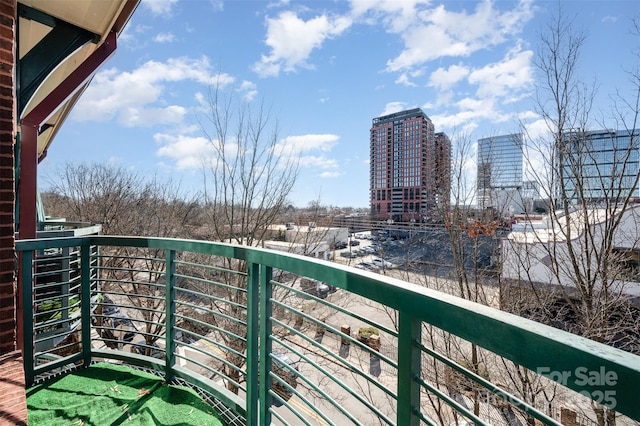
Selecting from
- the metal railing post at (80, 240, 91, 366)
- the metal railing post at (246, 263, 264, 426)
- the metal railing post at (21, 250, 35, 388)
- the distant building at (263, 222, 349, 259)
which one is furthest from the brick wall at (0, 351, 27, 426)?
the distant building at (263, 222, 349, 259)

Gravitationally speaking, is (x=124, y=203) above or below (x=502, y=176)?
below

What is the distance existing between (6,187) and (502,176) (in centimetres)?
935

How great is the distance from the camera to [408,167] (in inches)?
549

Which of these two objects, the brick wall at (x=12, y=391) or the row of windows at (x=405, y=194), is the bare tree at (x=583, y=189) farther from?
the brick wall at (x=12, y=391)

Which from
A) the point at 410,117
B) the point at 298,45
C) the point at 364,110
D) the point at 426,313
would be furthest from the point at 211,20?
the point at 410,117

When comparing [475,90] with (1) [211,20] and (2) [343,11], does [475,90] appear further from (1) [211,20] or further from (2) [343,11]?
(1) [211,20]

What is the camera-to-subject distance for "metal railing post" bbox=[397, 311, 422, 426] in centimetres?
102

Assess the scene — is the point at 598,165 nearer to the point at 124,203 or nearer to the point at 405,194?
the point at 405,194

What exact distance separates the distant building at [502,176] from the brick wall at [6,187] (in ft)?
26.5

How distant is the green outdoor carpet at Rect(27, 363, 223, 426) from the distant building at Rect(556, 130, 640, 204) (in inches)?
276

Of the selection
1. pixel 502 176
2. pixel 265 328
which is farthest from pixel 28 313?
pixel 502 176

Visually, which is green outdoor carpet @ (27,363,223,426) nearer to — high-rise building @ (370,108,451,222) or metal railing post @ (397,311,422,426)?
metal railing post @ (397,311,422,426)

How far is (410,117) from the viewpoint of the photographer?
15.6 metres

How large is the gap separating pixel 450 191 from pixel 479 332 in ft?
30.8
